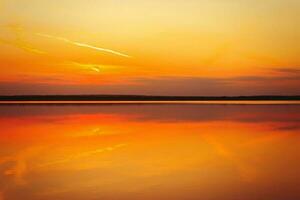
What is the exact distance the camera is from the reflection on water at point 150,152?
139 cm

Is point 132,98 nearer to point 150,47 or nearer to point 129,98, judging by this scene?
point 129,98

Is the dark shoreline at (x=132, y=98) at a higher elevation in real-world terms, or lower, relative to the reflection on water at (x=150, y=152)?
higher

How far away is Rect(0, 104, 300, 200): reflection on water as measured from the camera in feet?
4.57

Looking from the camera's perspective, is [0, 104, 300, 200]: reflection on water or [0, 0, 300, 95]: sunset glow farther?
[0, 0, 300, 95]: sunset glow

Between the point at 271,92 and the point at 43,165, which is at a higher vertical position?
the point at 271,92

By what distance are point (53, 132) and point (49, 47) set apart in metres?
0.27

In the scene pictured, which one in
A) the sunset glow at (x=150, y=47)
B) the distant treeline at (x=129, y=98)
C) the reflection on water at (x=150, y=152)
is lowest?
the reflection on water at (x=150, y=152)

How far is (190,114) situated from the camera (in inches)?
61.6

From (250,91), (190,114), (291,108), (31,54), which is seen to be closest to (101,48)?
(31,54)

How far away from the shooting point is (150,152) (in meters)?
1.48

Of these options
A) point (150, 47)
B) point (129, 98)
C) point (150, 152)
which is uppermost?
point (150, 47)

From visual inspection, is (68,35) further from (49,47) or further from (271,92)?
(271,92)

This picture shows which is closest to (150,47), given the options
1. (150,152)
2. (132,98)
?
(132,98)

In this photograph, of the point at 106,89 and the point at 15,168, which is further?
the point at 106,89
